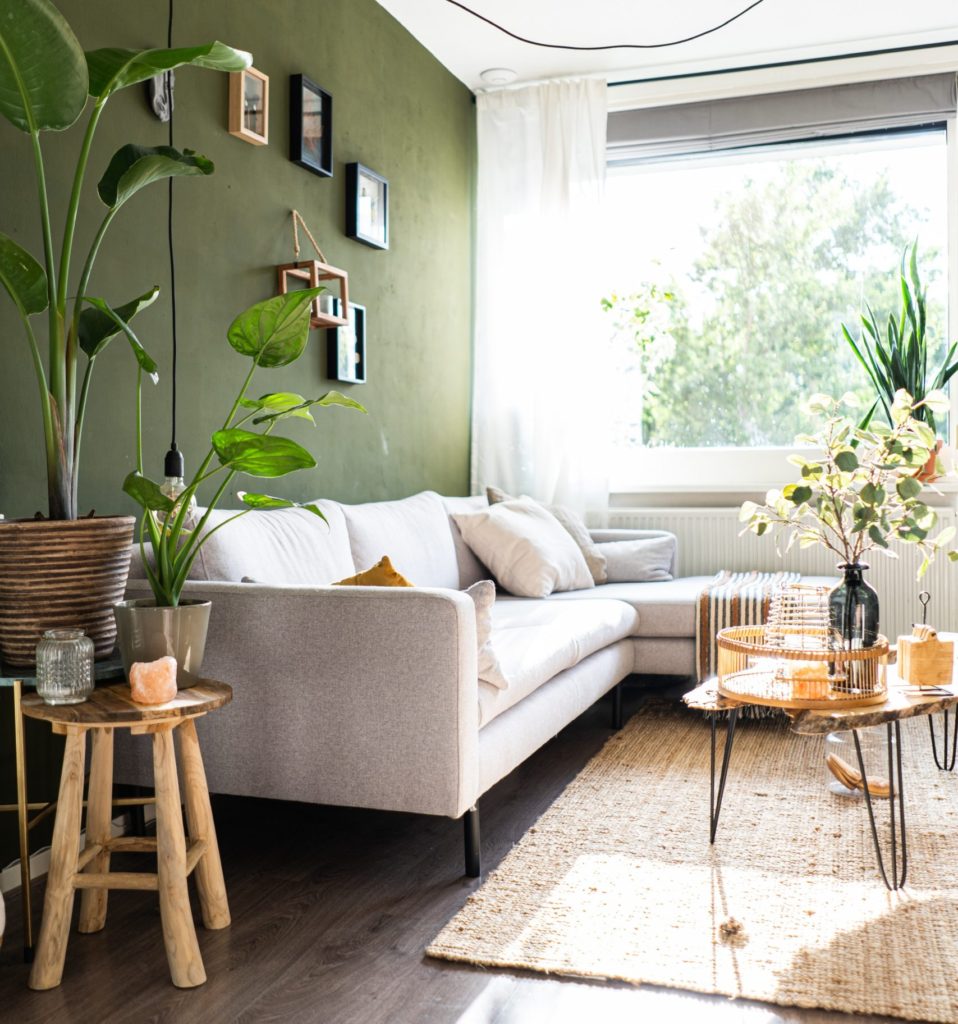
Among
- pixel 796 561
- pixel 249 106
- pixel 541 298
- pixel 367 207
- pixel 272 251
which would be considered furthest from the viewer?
pixel 541 298

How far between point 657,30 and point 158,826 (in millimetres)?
3767

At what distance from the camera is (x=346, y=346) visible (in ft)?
12.4

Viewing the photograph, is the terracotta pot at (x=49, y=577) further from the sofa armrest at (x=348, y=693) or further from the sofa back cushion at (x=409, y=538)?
the sofa back cushion at (x=409, y=538)

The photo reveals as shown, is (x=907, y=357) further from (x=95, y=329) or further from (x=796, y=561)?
(x=95, y=329)

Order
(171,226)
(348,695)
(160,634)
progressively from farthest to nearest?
(171,226) → (348,695) → (160,634)

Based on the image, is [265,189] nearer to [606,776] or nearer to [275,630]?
[275,630]

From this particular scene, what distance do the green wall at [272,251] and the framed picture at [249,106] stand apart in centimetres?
4

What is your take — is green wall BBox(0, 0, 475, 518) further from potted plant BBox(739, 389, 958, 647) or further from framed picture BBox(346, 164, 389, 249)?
potted plant BBox(739, 389, 958, 647)

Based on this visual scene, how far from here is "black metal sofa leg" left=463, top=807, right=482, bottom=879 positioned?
7.56ft

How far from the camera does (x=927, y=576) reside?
14.9 feet

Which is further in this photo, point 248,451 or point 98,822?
point 98,822

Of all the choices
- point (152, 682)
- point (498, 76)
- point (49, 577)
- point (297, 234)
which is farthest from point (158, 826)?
point (498, 76)

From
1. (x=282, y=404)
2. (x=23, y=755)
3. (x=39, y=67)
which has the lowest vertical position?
(x=23, y=755)

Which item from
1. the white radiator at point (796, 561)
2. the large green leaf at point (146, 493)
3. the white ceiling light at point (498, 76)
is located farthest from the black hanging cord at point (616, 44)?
the large green leaf at point (146, 493)
